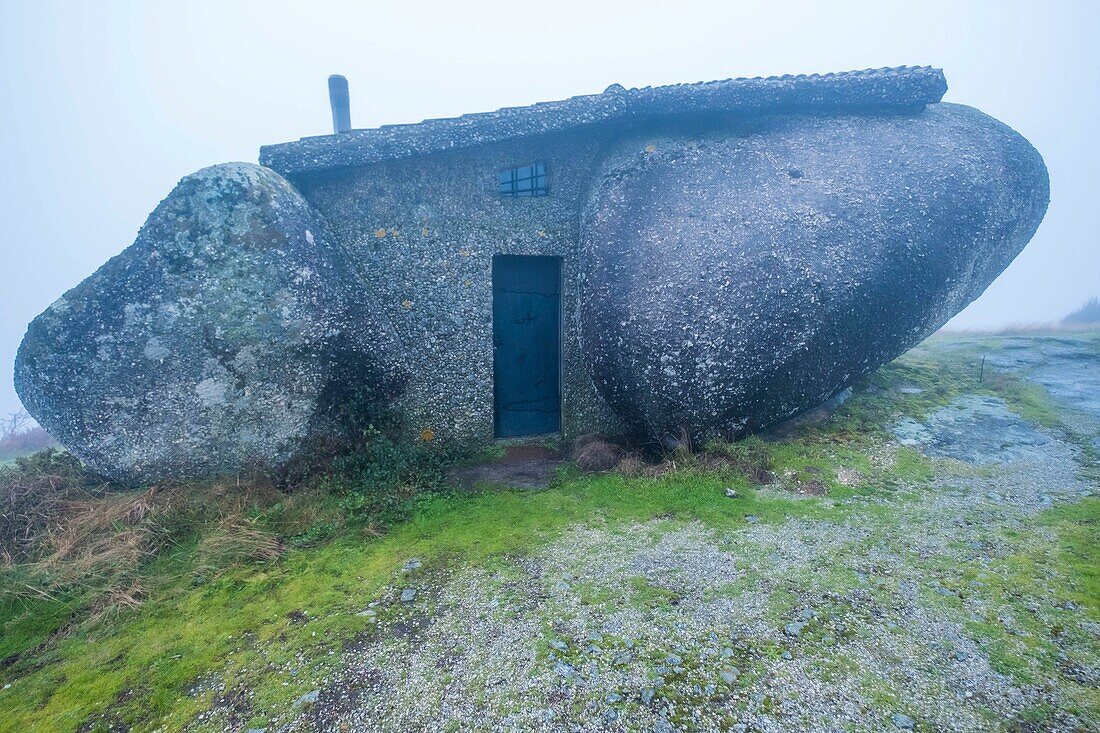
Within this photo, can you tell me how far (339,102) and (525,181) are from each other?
3500 mm

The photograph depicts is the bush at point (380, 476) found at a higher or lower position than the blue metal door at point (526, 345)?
lower

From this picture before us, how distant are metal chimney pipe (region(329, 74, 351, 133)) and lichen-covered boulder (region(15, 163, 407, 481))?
10.1 feet

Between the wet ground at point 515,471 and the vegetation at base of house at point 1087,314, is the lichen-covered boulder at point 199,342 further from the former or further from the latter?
the vegetation at base of house at point 1087,314

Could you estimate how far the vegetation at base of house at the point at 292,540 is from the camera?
3248mm

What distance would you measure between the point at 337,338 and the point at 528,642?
11.7 ft

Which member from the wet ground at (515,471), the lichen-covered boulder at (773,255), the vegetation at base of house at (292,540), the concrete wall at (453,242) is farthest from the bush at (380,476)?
the lichen-covered boulder at (773,255)

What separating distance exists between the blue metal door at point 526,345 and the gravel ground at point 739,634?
2.72 m

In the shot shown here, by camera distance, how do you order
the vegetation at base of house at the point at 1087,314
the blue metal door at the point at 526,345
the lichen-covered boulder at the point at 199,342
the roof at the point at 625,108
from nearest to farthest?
the lichen-covered boulder at the point at 199,342 < the roof at the point at 625,108 < the blue metal door at the point at 526,345 < the vegetation at base of house at the point at 1087,314

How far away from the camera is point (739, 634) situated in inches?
128

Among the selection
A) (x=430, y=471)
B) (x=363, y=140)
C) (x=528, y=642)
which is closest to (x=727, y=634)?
(x=528, y=642)

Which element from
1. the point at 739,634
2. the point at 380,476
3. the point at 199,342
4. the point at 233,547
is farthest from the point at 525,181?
the point at 739,634

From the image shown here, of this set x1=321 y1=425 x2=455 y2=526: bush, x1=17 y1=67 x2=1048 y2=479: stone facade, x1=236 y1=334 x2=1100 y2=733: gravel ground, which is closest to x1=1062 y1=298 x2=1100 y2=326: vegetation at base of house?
x1=17 y1=67 x2=1048 y2=479: stone facade

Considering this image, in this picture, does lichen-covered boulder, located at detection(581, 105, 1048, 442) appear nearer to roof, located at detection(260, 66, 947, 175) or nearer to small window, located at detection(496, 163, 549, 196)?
roof, located at detection(260, 66, 947, 175)

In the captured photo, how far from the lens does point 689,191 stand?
6133 mm
